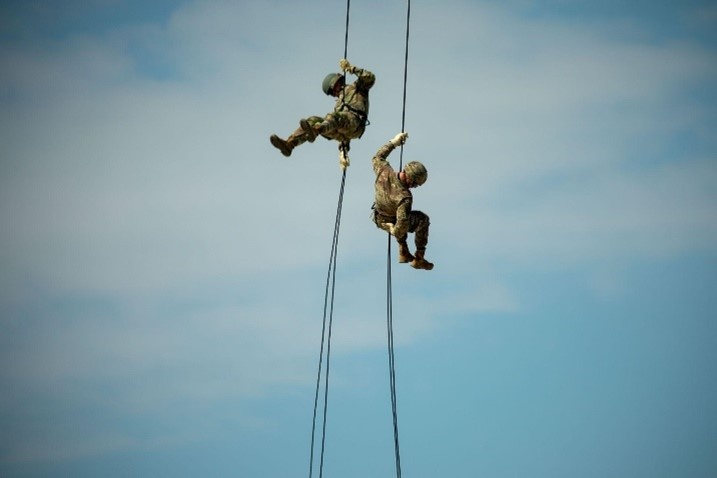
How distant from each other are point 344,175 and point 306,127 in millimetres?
1245

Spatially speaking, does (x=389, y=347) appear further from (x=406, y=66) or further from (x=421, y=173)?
(x=406, y=66)

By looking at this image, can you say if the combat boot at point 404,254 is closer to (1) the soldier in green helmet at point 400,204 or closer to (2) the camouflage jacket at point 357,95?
(1) the soldier in green helmet at point 400,204

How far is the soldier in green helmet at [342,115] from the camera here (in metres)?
25.2

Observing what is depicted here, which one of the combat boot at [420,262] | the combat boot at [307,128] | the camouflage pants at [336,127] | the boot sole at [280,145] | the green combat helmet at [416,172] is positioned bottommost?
the combat boot at [420,262]

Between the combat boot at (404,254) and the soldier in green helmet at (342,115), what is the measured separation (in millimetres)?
2008

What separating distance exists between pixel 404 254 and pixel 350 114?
272cm

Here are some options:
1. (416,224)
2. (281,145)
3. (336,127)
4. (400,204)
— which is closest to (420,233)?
(416,224)

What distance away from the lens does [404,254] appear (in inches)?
1035

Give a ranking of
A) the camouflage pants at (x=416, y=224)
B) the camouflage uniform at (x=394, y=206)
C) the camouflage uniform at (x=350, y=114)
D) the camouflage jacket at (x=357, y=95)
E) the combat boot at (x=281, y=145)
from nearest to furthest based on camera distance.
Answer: the combat boot at (x=281, y=145) → the camouflage uniform at (x=350, y=114) → the camouflage uniform at (x=394, y=206) → the camouflage pants at (x=416, y=224) → the camouflage jacket at (x=357, y=95)

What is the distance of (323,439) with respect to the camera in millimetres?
30141

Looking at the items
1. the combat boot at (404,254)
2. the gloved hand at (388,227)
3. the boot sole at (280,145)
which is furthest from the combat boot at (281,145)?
the combat boot at (404,254)

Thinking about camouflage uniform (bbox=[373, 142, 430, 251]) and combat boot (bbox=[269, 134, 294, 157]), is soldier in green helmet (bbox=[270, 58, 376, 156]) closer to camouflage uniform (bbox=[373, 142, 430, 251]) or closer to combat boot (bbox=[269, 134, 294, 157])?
combat boot (bbox=[269, 134, 294, 157])

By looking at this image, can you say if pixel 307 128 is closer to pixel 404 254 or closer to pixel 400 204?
pixel 400 204

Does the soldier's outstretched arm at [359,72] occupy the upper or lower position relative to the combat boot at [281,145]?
upper
